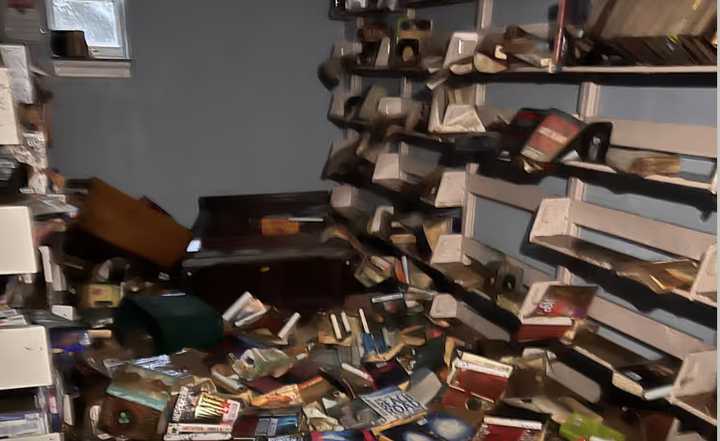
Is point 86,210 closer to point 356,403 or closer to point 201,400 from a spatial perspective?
point 201,400

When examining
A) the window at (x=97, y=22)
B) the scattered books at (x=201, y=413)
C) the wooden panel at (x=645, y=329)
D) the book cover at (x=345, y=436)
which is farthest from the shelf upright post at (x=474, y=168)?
the window at (x=97, y=22)

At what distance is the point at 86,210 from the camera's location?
2.59 metres

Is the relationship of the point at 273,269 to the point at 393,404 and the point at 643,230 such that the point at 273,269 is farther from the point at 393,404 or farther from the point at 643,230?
the point at 643,230

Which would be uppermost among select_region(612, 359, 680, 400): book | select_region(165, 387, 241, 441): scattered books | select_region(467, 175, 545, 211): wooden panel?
select_region(467, 175, 545, 211): wooden panel

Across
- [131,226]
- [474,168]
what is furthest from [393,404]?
[131,226]

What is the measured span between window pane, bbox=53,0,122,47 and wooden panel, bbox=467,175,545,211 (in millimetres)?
1807

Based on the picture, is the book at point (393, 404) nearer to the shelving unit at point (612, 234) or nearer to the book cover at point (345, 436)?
the book cover at point (345, 436)

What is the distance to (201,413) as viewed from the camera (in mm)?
1638

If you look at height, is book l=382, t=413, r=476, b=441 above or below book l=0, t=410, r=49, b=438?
below

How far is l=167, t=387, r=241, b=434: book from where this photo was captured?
1.59 m

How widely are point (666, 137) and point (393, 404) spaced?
935mm

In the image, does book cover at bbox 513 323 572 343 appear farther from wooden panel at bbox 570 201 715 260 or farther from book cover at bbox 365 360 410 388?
book cover at bbox 365 360 410 388

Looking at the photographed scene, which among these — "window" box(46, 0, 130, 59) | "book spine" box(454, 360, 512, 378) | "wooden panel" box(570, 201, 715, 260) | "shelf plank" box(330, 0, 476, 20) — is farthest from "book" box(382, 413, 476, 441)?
"window" box(46, 0, 130, 59)

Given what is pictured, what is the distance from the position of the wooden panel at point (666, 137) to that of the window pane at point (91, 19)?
87.2 inches
